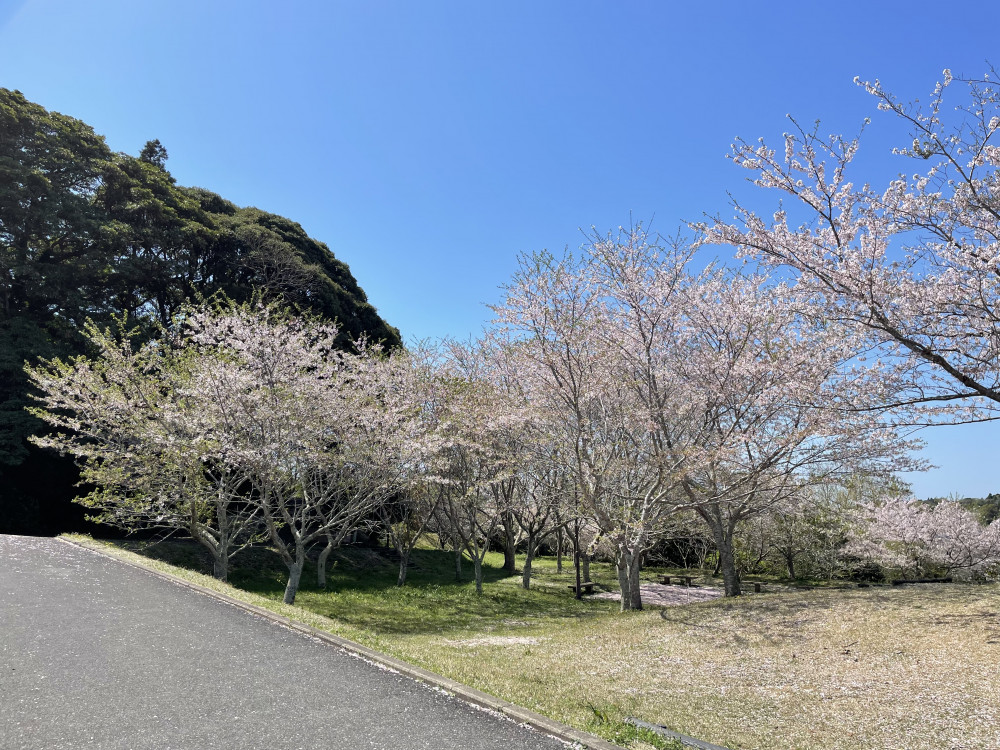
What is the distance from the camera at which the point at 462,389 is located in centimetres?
1880

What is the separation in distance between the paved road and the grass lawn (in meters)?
0.90

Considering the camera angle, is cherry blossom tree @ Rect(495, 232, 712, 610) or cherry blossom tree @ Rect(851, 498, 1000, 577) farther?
cherry blossom tree @ Rect(851, 498, 1000, 577)

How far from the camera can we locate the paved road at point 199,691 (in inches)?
163

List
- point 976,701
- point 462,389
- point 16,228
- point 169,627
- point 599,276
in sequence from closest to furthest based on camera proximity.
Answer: point 976,701 < point 169,627 < point 599,276 < point 462,389 < point 16,228

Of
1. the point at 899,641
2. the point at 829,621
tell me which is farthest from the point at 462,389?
the point at 899,641

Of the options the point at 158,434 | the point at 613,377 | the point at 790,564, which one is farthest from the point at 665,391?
the point at 790,564

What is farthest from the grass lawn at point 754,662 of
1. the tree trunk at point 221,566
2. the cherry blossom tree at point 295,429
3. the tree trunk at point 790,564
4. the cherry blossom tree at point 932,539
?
the tree trunk at point 790,564

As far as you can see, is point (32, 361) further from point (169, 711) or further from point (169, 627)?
point (169, 711)

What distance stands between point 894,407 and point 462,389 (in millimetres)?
12840

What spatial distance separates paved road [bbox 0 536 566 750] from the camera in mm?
4152

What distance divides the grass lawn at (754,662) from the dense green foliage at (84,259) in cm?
1393

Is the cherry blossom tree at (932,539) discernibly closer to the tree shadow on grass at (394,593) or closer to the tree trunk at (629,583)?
the tree shadow on grass at (394,593)

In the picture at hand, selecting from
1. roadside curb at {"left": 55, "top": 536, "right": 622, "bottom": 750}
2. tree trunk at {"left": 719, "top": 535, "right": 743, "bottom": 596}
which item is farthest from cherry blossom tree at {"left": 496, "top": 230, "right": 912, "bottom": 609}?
roadside curb at {"left": 55, "top": 536, "right": 622, "bottom": 750}

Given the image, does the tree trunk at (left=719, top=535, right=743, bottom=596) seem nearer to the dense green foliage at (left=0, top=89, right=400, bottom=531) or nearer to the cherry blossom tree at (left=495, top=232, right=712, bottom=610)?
the cherry blossom tree at (left=495, top=232, right=712, bottom=610)
